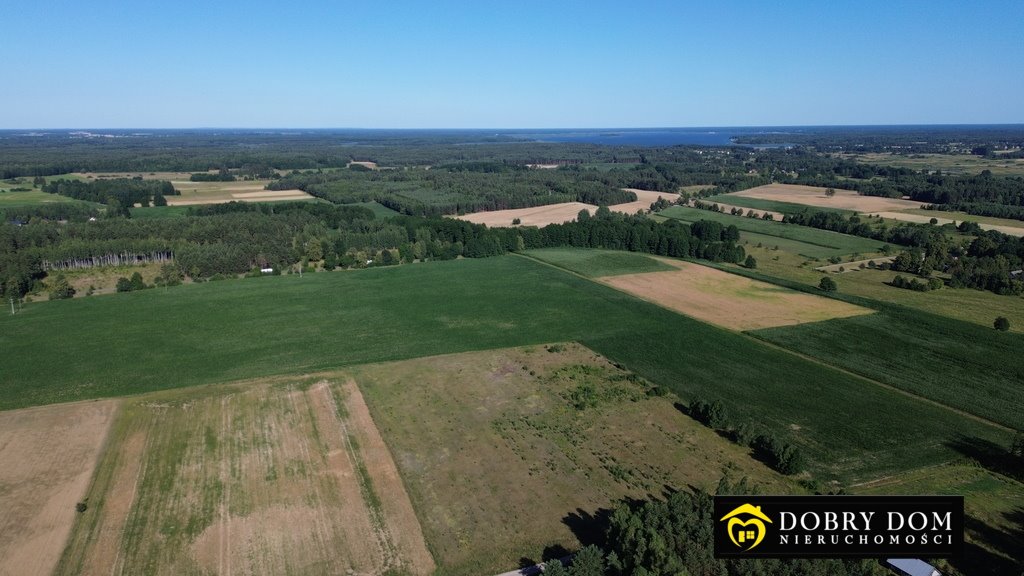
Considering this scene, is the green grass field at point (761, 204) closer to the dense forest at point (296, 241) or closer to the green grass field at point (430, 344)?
the dense forest at point (296, 241)

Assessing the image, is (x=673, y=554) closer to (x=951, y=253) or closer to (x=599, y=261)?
(x=599, y=261)

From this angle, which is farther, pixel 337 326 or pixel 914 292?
pixel 914 292

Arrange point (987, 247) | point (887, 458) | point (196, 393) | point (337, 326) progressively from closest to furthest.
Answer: point (887, 458) → point (196, 393) → point (337, 326) → point (987, 247)

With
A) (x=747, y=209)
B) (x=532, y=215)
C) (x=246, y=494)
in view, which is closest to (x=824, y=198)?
(x=747, y=209)

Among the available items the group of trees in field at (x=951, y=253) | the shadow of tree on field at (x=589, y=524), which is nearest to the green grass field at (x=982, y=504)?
the shadow of tree on field at (x=589, y=524)

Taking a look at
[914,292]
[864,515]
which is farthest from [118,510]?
[914,292]

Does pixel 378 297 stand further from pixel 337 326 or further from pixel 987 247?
pixel 987 247
